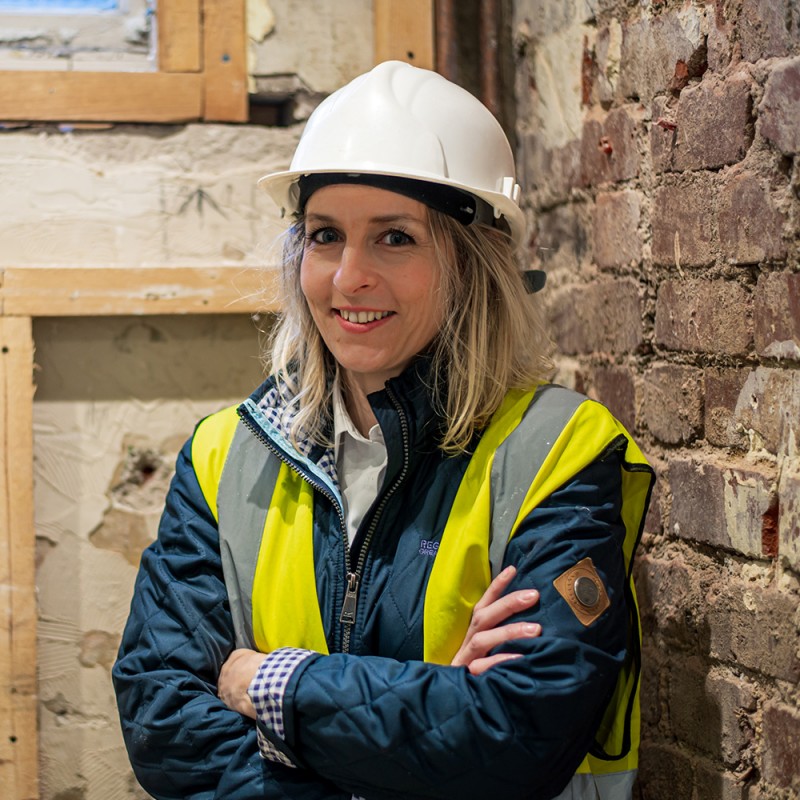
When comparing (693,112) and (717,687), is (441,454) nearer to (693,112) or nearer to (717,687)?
(717,687)

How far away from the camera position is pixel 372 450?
158 cm

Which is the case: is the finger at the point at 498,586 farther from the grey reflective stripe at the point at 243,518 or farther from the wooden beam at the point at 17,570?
the wooden beam at the point at 17,570

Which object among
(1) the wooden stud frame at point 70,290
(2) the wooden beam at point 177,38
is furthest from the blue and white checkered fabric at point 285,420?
(2) the wooden beam at point 177,38

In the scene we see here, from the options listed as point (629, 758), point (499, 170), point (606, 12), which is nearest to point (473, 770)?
point (629, 758)

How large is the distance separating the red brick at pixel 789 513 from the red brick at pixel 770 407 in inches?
1.3

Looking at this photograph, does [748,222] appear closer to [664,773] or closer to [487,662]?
[487,662]

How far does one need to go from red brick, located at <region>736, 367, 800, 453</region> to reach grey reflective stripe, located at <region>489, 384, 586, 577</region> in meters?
0.24

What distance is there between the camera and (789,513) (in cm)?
138

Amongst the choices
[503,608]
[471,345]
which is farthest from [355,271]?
[503,608]

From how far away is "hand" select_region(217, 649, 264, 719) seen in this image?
141cm

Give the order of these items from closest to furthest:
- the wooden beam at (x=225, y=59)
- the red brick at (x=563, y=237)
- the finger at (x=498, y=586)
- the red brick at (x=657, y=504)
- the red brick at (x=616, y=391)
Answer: the finger at (x=498, y=586) < the red brick at (x=657, y=504) < the red brick at (x=616, y=391) < the red brick at (x=563, y=237) < the wooden beam at (x=225, y=59)

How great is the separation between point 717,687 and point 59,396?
4.60 feet

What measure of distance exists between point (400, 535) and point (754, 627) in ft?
1.76

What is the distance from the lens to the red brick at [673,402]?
160cm
